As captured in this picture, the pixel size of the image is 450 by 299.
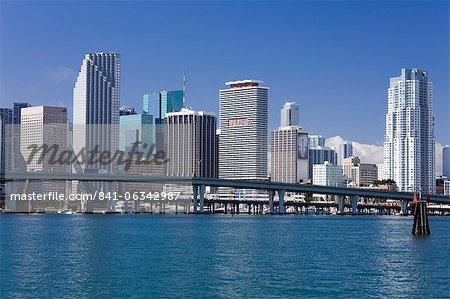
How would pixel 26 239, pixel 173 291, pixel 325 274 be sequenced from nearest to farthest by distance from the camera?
pixel 173 291
pixel 325 274
pixel 26 239

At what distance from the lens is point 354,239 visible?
295 ft

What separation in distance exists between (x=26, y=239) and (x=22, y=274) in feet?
108

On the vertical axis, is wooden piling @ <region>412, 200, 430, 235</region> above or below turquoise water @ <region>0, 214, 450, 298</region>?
above

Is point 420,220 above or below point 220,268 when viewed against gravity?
above

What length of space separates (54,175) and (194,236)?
103929 millimetres

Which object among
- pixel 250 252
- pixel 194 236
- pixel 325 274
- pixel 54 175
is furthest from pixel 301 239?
pixel 54 175

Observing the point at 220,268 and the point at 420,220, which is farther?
the point at 420,220

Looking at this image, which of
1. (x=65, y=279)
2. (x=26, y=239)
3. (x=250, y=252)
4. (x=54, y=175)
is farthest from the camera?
(x=54, y=175)

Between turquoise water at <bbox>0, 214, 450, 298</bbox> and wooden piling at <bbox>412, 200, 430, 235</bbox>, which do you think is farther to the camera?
wooden piling at <bbox>412, 200, 430, 235</bbox>

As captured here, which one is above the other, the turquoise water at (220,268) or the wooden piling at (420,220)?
the wooden piling at (420,220)

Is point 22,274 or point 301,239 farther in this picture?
point 301,239

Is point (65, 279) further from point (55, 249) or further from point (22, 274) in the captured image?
point (55, 249)

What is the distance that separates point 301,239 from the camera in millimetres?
88062

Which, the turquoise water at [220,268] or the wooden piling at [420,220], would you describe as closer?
A: the turquoise water at [220,268]
